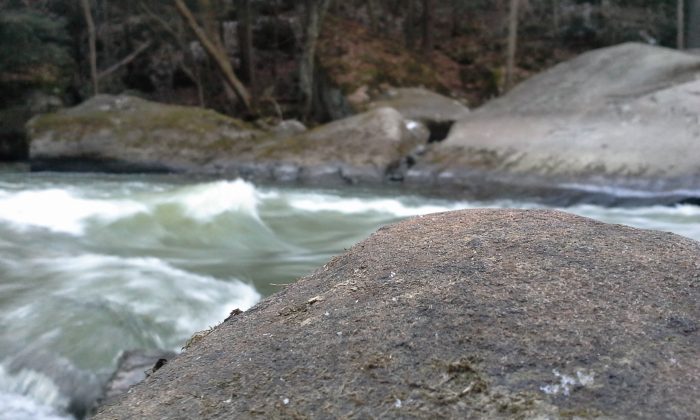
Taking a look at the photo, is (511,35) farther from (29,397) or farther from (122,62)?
(29,397)

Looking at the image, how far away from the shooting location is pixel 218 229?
7.66 meters

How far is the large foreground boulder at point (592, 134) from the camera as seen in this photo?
29.2ft

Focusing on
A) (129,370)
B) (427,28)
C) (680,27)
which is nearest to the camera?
(129,370)

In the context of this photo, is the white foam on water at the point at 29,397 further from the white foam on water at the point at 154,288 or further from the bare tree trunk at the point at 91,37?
the bare tree trunk at the point at 91,37

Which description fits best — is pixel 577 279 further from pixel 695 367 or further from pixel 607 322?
pixel 695 367

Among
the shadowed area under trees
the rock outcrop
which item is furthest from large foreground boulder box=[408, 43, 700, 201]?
the shadowed area under trees

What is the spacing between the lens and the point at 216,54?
15.7 metres

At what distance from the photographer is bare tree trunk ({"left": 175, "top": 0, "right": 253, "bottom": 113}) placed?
14930 mm

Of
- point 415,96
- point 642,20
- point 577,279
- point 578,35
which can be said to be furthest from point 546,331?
point 578,35

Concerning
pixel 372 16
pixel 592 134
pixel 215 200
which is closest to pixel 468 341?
pixel 215 200

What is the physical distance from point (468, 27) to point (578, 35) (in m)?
3.83

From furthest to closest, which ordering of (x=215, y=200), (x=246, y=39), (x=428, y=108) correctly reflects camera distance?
1. (x=246, y=39)
2. (x=428, y=108)
3. (x=215, y=200)

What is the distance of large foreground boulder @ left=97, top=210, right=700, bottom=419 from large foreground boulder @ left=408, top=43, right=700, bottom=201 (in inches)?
285

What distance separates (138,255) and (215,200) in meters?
2.23
